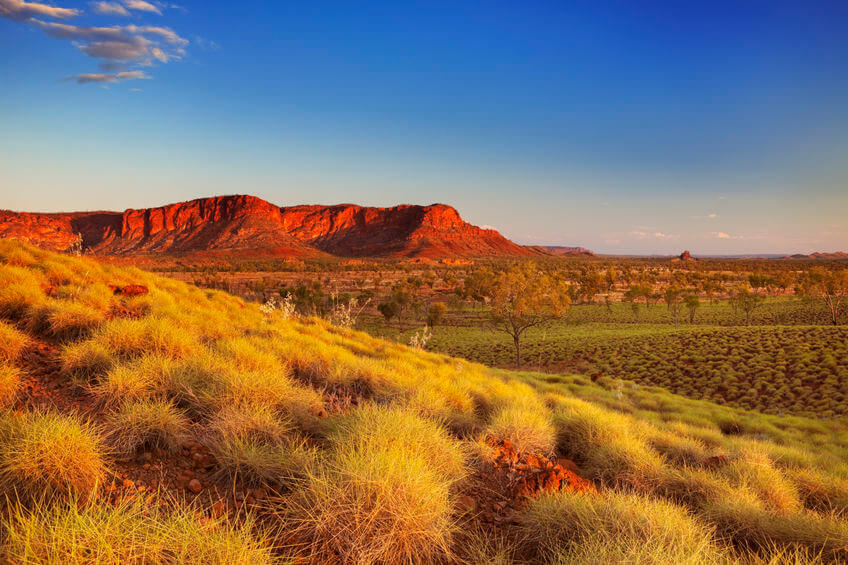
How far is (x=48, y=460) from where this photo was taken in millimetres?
2484

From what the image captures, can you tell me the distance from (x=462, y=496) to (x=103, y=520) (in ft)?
8.39

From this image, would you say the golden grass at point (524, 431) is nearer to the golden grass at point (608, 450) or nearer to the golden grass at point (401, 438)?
the golden grass at point (608, 450)

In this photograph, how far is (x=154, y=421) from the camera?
3.40 m

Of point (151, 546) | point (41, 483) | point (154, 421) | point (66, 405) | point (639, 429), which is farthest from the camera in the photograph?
point (639, 429)

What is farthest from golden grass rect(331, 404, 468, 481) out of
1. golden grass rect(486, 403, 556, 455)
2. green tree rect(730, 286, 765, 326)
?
green tree rect(730, 286, 765, 326)

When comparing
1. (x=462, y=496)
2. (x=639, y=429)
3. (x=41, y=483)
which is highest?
(x=41, y=483)

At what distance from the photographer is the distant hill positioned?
13988cm

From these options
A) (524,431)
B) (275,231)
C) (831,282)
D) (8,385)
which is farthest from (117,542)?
(275,231)

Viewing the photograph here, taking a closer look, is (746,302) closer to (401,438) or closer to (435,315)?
(435,315)

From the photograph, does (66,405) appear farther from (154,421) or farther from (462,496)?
(462,496)

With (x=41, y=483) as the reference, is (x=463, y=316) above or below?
below

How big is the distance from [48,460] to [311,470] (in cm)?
166

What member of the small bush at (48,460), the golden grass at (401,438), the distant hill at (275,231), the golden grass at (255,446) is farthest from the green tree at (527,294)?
the distant hill at (275,231)

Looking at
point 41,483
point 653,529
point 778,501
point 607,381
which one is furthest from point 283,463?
point 607,381
